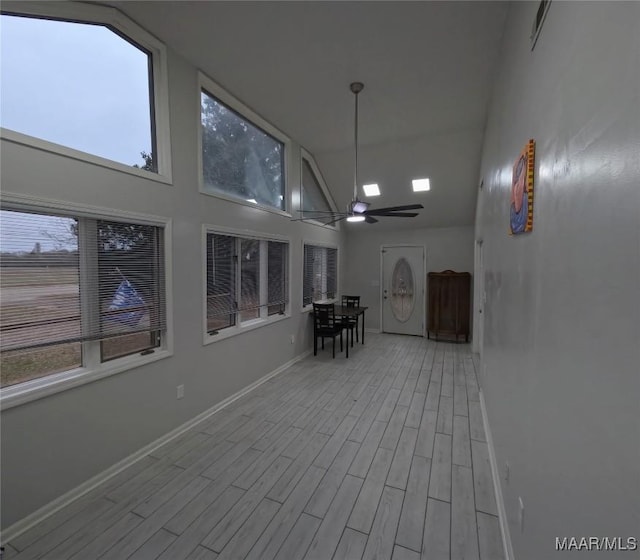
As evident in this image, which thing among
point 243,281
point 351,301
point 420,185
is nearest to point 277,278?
point 243,281

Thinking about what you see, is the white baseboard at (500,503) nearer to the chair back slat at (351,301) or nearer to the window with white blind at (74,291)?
the window with white blind at (74,291)

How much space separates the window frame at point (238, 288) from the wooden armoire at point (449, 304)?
3349mm

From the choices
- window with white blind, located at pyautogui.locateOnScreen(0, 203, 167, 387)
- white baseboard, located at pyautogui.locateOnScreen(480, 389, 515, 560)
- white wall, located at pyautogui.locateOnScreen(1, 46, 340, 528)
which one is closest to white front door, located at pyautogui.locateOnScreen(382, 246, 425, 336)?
white wall, located at pyautogui.locateOnScreen(1, 46, 340, 528)

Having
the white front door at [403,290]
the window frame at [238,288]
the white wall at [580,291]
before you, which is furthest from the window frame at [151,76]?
the white front door at [403,290]

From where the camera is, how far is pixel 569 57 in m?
1.00

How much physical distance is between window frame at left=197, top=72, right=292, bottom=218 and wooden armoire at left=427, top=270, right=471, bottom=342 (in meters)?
3.64

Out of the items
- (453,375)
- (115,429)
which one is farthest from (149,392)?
(453,375)

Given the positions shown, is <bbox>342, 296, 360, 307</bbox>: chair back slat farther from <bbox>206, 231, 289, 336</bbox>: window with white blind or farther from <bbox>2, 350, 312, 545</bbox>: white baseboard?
<bbox>2, 350, 312, 545</bbox>: white baseboard

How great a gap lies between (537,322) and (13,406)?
9.30 feet

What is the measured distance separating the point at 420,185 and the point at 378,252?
1.98 meters

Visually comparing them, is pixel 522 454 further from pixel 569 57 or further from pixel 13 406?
pixel 13 406

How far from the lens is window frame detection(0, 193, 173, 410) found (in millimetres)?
1762

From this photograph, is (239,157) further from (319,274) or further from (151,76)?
(319,274)

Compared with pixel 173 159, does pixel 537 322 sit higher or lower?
lower
